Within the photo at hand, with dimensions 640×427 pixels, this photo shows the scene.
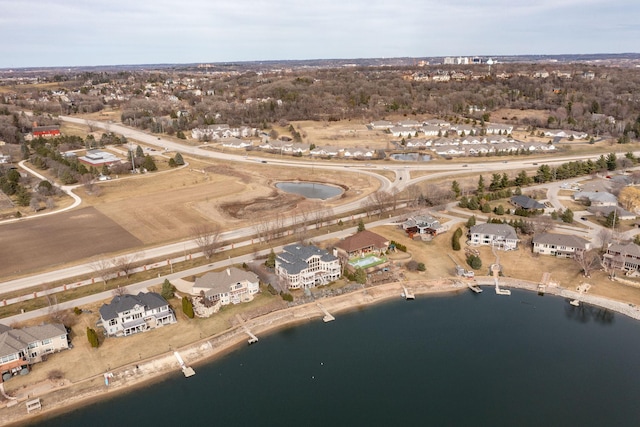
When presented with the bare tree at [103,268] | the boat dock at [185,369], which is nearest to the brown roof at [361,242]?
the boat dock at [185,369]

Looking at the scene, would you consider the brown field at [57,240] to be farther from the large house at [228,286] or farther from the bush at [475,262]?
the bush at [475,262]

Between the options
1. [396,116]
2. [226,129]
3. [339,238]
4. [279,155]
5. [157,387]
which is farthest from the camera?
[396,116]

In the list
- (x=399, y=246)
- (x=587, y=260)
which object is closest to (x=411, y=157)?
(x=399, y=246)

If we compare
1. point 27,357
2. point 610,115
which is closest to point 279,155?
point 27,357

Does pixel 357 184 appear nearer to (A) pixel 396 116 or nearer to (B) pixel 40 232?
(B) pixel 40 232

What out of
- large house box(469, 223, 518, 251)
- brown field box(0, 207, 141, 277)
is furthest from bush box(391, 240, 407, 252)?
brown field box(0, 207, 141, 277)

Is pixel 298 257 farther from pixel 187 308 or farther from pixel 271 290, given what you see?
pixel 187 308

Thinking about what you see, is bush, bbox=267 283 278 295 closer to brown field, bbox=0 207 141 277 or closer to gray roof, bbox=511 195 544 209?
brown field, bbox=0 207 141 277
